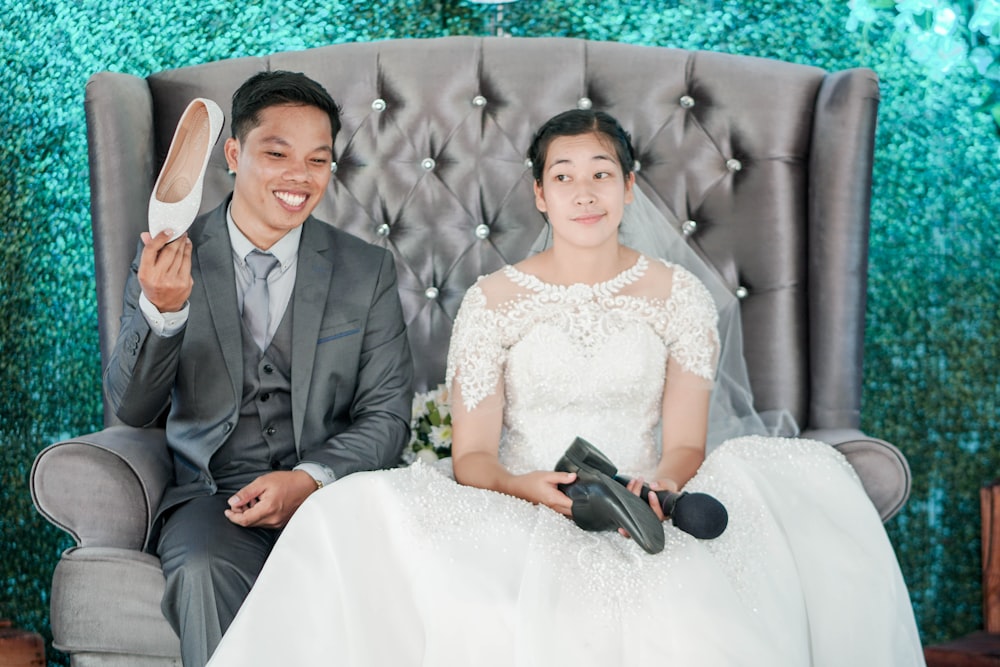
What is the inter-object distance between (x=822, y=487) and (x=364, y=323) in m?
0.97

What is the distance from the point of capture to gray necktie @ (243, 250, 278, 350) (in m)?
2.12

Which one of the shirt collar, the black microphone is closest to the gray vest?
the shirt collar

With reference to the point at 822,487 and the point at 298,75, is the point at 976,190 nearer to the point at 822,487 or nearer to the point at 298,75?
the point at 822,487

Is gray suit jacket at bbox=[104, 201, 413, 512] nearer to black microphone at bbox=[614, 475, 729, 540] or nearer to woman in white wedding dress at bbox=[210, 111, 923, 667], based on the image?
woman in white wedding dress at bbox=[210, 111, 923, 667]

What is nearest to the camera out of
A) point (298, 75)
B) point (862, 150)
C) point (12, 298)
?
point (298, 75)

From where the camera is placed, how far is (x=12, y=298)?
9.46ft

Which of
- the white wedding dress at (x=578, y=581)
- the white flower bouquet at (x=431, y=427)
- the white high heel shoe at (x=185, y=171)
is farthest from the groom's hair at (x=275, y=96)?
the white wedding dress at (x=578, y=581)

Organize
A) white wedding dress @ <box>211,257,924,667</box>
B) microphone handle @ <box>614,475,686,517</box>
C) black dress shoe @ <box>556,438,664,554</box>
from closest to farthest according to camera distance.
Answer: white wedding dress @ <box>211,257,924,667</box> < black dress shoe @ <box>556,438,664,554</box> < microphone handle @ <box>614,475,686,517</box>

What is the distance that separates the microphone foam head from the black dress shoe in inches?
1.9

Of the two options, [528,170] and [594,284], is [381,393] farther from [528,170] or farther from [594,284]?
[528,170]

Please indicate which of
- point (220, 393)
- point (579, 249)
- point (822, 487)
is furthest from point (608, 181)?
point (220, 393)

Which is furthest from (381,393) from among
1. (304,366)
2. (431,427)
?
(431,427)

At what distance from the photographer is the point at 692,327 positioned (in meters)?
2.19

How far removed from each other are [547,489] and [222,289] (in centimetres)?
78
